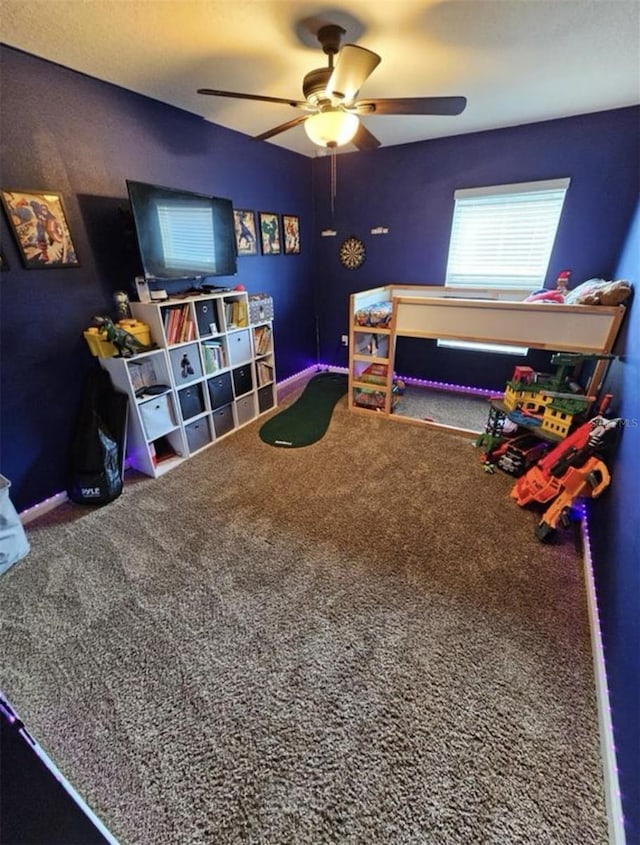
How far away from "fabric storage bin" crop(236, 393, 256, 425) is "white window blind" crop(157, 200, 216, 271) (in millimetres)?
1133

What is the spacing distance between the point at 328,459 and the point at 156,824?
1.95m

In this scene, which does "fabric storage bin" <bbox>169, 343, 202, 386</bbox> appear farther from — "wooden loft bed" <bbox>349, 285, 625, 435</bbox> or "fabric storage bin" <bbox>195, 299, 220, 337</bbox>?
"wooden loft bed" <bbox>349, 285, 625, 435</bbox>

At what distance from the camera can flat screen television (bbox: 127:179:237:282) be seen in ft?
6.96

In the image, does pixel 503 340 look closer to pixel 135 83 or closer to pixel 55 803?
pixel 135 83

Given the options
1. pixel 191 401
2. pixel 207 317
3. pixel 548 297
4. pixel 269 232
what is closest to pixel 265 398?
pixel 191 401

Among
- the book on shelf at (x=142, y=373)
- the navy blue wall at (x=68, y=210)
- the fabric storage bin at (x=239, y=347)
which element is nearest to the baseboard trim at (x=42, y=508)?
the navy blue wall at (x=68, y=210)

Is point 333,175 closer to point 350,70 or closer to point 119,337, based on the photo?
point 350,70

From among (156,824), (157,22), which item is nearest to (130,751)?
(156,824)

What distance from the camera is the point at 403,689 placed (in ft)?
4.20

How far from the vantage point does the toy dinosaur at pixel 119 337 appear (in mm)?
2090

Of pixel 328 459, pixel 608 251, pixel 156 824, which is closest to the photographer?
pixel 156 824

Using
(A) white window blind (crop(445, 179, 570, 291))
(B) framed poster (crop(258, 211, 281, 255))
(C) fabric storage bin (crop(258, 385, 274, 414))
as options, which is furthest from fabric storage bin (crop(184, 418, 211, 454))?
(A) white window blind (crop(445, 179, 570, 291))

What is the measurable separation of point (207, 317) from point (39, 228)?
3.45ft

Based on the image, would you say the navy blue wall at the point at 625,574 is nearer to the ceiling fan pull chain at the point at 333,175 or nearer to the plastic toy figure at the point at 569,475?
the plastic toy figure at the point at 569,475
